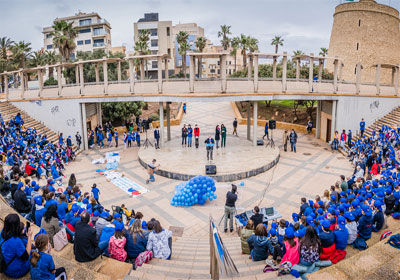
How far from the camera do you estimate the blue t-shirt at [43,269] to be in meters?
4.84

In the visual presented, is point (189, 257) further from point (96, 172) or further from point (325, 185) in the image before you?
point (96, 172)

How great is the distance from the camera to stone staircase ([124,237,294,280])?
555 centimetres

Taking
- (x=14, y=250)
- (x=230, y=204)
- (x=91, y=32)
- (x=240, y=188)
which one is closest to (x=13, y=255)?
(x=14, y=250)

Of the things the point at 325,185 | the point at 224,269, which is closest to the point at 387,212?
the point at 325,185

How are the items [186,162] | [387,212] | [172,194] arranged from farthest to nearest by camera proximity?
[186,162], [172,194], [387,212]

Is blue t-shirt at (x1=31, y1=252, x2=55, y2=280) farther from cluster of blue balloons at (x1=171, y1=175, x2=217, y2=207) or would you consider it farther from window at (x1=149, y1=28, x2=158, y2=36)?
window at (x1=149, y1=28, x2=158, y2=36)

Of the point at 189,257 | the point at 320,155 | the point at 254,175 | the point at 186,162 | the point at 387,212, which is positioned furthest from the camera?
the point at 320,155

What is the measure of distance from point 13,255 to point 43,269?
0.70 metres

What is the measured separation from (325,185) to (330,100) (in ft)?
36.3

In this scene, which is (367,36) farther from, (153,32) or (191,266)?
(191,266)

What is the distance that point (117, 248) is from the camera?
6.55 metres

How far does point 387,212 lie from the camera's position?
9359mm

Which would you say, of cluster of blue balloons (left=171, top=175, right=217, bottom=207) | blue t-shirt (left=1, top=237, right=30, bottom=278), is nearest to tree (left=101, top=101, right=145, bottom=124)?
cluster of blue balloons (left=171, top=175, right=217, bottom=207)

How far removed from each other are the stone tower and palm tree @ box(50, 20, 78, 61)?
127ft
